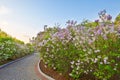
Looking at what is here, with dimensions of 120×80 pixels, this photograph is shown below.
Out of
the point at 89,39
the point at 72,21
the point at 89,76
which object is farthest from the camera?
the point at 72,21

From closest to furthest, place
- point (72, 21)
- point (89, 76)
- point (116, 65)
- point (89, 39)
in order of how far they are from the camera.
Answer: point (116, 65) < point (89, 39) < point (89, 76) < point (72, 21)

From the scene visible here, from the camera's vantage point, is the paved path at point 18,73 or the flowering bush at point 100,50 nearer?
the flowering bush at point 100,50

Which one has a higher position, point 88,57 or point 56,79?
point 88,57

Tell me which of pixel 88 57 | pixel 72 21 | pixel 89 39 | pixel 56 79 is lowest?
pixel 56 79

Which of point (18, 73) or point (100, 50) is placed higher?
point (100, 50)

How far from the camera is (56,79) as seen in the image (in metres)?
13.5

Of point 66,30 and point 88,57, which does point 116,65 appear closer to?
point 88,57

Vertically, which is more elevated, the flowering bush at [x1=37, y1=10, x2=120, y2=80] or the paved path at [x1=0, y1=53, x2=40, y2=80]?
the flowering bush at [x1=37, y1=10, x2=120, y2=80]

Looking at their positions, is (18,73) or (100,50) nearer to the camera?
(100,50)

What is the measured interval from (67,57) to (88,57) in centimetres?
291

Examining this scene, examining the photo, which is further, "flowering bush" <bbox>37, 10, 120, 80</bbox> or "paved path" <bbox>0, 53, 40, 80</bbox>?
"paved path" <bbox>0, 53, 40, 80</bbox>

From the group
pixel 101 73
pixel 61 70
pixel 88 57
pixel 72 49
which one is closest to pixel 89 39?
pixel 88 57

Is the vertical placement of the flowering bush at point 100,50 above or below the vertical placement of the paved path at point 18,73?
above

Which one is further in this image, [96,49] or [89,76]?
[89,76]
